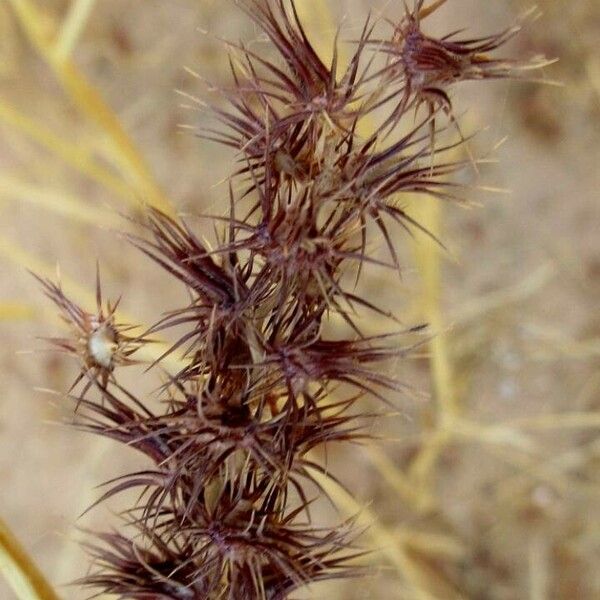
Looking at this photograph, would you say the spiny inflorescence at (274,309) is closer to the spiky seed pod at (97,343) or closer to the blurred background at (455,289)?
the spiky seed pod at (97,343)

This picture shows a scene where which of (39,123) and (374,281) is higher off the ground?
(39,123)

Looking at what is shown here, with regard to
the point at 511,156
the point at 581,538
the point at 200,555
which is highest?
the point at 511,156

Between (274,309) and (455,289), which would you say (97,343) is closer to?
(274,309)

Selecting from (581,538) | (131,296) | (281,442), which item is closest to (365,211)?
(281,442)

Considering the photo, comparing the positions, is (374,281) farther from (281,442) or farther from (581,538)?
(281,442)

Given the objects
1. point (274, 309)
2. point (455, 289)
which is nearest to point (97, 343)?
point (274, 309)

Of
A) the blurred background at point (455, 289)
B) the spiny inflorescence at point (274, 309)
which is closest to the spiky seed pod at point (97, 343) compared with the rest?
the spiny inflorescence at point (274, 309)
